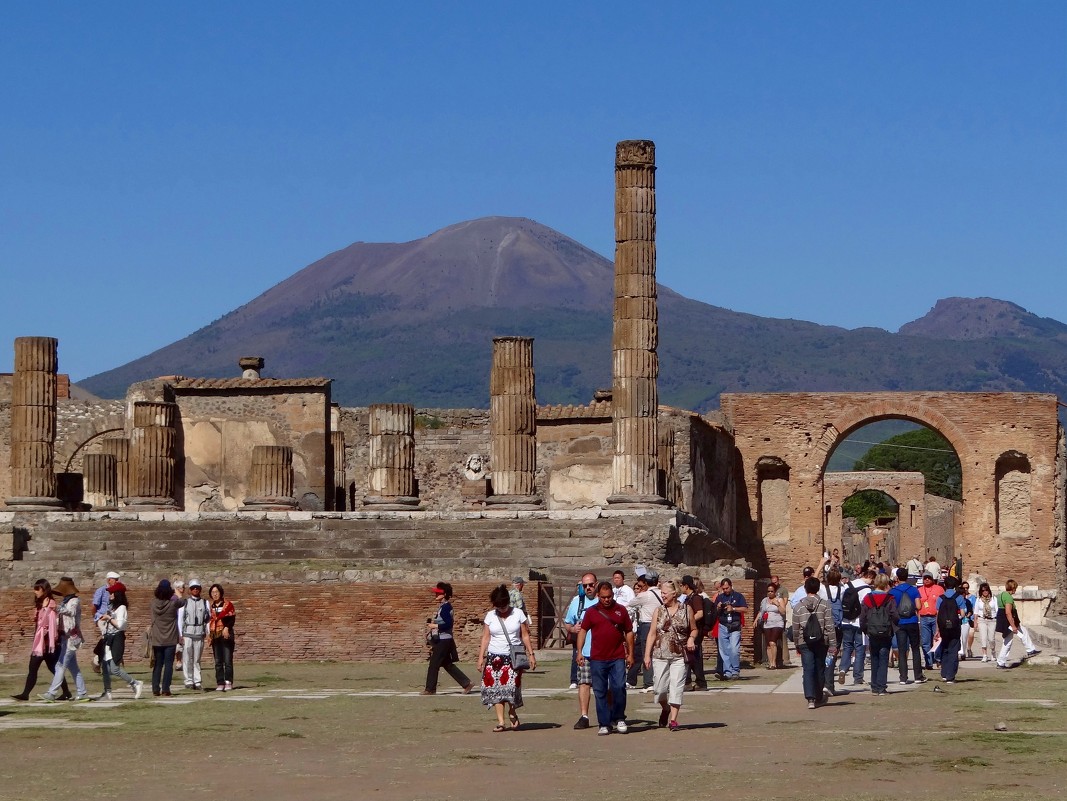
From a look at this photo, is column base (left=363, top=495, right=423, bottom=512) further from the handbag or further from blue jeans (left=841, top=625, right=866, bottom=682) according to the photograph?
the handbag

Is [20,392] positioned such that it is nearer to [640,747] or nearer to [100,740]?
[100,740]

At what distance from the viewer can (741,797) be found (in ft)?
36.5

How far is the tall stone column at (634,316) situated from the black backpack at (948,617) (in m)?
9.89

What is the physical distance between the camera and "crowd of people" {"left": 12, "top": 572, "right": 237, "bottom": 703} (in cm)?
1784

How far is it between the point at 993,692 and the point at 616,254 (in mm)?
12330

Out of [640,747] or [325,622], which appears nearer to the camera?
[640,747]

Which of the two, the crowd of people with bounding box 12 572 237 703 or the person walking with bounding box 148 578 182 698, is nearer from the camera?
the crowd of people with bounding box 12 572 237 703

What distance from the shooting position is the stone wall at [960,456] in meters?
42.8

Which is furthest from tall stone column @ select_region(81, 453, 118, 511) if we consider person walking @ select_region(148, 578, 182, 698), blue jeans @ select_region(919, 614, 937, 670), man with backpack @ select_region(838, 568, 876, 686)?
man with backpack @ select_region(838, 568, 876, 686)

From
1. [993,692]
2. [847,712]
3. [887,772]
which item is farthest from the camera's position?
[993,692]

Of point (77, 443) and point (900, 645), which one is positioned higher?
point (77, 443)

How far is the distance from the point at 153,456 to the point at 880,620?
53.9 feet

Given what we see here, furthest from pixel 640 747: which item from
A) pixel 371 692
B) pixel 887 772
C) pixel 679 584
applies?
pixel 679 584

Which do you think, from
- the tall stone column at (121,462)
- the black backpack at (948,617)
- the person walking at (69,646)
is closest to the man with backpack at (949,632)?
the black backpack at (948,617)
